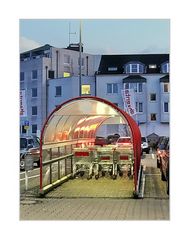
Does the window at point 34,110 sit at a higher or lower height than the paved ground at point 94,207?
higher

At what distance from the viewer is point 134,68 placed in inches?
690

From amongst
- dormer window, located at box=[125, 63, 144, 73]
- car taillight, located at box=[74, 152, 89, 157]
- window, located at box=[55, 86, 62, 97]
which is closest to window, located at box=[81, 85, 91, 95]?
window, located at box=[55, 86, 62, 97]

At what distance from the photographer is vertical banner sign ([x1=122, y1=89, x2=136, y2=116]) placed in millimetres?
14900

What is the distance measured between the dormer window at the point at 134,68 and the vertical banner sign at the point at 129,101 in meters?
0.70

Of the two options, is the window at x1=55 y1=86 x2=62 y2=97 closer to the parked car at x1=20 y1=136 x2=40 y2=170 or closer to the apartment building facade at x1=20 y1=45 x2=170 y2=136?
the apartment building facade at x1=20 y1=45 x2=170 y2=136

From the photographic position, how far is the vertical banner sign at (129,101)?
48.9ft

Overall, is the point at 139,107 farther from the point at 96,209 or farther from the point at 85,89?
the point at 96,209

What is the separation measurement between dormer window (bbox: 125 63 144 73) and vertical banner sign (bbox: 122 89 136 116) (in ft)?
2.29

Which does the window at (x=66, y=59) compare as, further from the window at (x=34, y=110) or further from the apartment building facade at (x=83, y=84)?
the window at (x=34, y=110)

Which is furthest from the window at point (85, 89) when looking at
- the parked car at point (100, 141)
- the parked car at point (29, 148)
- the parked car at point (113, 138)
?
the parked car at point (100, 141)

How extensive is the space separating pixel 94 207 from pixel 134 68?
7792 mm
